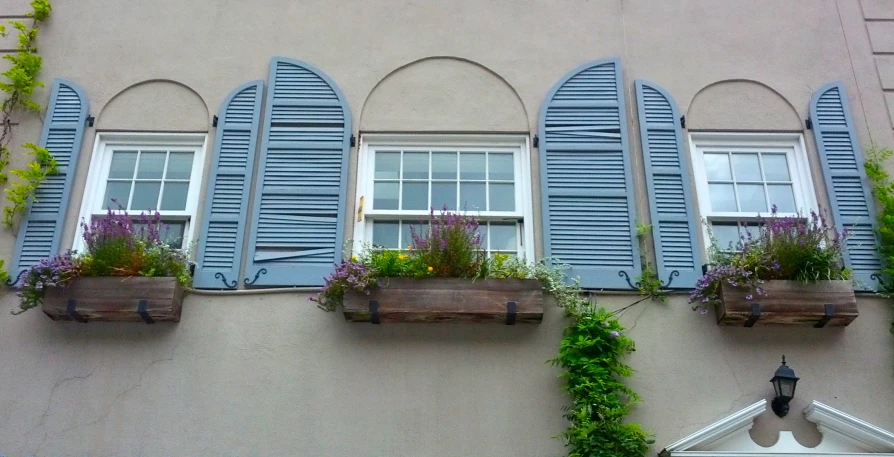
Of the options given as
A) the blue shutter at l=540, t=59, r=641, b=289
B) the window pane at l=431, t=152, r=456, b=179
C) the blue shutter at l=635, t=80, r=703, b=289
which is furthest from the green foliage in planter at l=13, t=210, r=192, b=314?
the blue shutter at l=635, t=80, r=703, b=289

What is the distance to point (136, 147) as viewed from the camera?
6.88m

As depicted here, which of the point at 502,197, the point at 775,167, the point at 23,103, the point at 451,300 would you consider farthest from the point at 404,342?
the point at 23,103

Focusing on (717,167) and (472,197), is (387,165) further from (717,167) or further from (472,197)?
(717,167)

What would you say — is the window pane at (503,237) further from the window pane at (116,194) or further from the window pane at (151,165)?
the window pane at (116,194)

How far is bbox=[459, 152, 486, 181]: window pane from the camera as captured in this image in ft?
22.0

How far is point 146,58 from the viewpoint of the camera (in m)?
7.11

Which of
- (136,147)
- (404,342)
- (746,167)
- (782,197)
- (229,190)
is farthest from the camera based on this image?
(136,147)

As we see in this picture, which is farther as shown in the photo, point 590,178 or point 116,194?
point 116,194

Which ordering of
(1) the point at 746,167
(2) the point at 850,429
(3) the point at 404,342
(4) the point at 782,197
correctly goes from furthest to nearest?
1. (1) the point at 746,167
2. (4) the point at 782,197
3. (3) the point at 404,342
4. (2) the point at 850,429

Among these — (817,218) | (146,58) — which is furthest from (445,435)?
Result: (146,58)

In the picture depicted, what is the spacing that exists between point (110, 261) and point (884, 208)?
5.61 meters

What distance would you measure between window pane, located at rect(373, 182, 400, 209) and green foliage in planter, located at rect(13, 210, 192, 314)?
4.88 ft

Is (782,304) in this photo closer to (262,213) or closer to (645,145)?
(645,145)

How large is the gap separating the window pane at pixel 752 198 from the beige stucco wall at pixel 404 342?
0.43 metres
